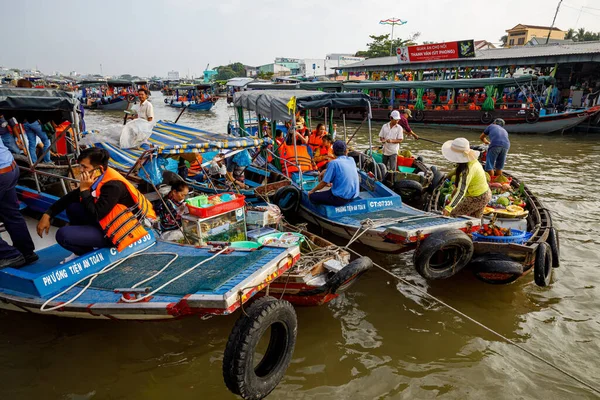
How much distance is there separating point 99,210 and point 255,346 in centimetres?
195

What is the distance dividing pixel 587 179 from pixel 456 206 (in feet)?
28.1

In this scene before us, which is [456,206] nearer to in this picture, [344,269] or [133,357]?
[344,269]

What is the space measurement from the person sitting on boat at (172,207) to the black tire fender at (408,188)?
4521 mm

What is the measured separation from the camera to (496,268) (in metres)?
4.58

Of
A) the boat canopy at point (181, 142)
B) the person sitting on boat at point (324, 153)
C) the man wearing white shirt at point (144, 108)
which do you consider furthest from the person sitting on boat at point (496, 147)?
the man wearing white shirt at point (144, 108)

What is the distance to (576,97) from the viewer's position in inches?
804

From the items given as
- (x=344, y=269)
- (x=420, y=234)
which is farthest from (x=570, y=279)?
(x=344, y=269)

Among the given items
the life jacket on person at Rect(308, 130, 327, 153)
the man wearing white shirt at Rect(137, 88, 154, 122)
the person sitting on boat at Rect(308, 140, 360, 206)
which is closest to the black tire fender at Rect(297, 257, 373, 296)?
the person sitting on boat at Rect(308, 140, 360, 206)

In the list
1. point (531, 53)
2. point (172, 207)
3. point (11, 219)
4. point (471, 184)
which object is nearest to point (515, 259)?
point (471, 184)

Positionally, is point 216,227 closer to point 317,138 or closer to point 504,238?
point 504,238

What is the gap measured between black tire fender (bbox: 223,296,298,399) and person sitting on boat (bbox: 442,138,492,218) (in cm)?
325

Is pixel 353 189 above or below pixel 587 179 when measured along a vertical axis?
above

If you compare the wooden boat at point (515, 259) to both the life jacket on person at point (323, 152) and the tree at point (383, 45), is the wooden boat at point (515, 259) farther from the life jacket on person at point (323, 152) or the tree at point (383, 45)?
the tree at point (383, 45)

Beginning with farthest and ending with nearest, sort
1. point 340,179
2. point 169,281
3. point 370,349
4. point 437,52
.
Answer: point 437,52
point 340,179
point 370,349
point 169,281
